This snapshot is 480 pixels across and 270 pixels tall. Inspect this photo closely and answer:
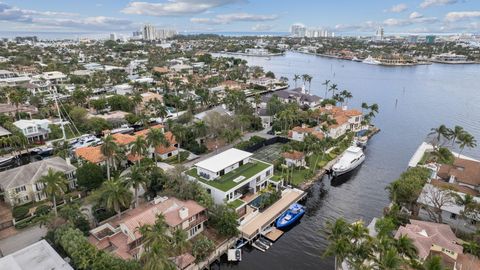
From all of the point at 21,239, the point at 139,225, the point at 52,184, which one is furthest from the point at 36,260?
the point at 52,184

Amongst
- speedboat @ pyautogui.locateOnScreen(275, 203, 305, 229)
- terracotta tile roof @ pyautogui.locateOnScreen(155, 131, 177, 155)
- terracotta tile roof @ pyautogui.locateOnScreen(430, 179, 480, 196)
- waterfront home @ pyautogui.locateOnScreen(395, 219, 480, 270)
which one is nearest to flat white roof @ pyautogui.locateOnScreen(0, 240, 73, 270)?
speedboat @ pyautogui.locateOnScreen(275, 203, 305, 229)

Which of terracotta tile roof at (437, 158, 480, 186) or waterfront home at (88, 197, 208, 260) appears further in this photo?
terracotta tile roof at (437, 158, 480, 186)

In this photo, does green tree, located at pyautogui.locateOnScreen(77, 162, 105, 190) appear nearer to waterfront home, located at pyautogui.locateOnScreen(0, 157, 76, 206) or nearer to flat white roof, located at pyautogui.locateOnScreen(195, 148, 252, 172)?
waterfront home, located at pyautogui.locateOnScreen(0, 157, 76, 206)

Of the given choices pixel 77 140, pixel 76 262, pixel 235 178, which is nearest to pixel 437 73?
pixel 235 178

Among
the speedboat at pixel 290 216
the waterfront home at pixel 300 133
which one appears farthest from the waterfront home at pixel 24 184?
the waterfront home at pixel 300 133

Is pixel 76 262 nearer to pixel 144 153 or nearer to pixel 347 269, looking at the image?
pixel 144 153
